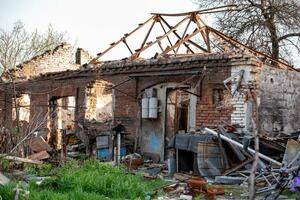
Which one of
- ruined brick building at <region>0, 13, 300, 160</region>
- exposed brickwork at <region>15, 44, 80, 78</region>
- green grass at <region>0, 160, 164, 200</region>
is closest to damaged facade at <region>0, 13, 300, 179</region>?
ruined brick building at <region>0, 13, 300, 160</region>

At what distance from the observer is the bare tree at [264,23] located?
2189 cm

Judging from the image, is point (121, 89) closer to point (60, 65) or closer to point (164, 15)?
point (164, 15)

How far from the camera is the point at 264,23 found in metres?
22.1

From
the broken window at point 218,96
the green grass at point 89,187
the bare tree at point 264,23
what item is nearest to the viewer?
the green grass at point 89,187

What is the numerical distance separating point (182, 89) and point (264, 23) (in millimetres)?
9885

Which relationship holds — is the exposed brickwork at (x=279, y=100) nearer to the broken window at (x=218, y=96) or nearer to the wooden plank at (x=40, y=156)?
the broken window at (x=218, y=96)

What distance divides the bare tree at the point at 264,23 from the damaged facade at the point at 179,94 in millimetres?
6111

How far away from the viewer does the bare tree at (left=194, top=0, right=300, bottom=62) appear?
2189 cm

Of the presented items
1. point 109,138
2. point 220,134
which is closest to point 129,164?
point 109,138

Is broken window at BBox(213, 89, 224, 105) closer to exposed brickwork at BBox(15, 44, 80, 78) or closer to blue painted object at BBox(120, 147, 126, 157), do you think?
blue painted object at BBox(120, 147, 126, 157)

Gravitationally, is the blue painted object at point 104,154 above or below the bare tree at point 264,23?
below

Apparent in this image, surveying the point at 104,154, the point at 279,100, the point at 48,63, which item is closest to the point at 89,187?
the point at 104,154

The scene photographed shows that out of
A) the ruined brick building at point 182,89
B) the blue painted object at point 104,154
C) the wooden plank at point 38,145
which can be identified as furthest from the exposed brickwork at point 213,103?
the wooden plank at point 38,145

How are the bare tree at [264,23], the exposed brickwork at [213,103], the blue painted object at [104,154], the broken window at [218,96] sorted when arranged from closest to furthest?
the exposed brickwork at [213,103]
the broken window at [218,96]
the blue painted object at [104,154]
the bare tree at [264,23]
